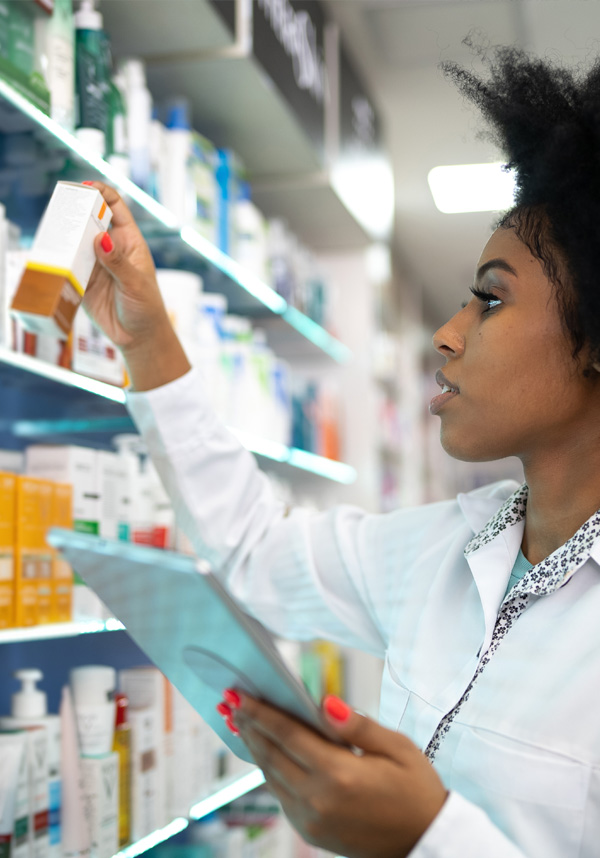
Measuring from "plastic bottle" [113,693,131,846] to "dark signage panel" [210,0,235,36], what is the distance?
138 cm

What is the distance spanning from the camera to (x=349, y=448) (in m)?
3.25

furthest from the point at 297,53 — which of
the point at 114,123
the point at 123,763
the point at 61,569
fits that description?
the point at 123,763

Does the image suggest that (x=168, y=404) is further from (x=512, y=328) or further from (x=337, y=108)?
(x=337, y=108)

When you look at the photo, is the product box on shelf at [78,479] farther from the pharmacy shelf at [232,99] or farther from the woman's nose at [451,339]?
the pharmacy shelf at [232,99]

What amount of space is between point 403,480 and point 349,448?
154 cm

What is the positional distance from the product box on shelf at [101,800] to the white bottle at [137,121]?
1038 mm

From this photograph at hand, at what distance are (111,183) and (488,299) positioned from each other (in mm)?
748

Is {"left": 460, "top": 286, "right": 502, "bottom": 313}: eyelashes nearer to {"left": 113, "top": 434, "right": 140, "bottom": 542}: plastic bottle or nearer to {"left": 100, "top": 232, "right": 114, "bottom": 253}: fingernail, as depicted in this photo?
{"left": 100, "top": 232, "right": 114, "bottom": 253}: fingernail

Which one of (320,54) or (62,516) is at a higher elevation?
(320,54)

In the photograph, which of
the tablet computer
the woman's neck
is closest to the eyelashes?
the woman's neck

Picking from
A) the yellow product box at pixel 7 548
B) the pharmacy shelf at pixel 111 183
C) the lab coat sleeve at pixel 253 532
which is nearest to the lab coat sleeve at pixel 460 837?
the lab coat sleeve at pixel 253 532

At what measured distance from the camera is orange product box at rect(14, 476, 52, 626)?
4.48ft

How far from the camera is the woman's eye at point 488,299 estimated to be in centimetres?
121

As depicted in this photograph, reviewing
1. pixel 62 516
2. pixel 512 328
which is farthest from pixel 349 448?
pixel 512 328
